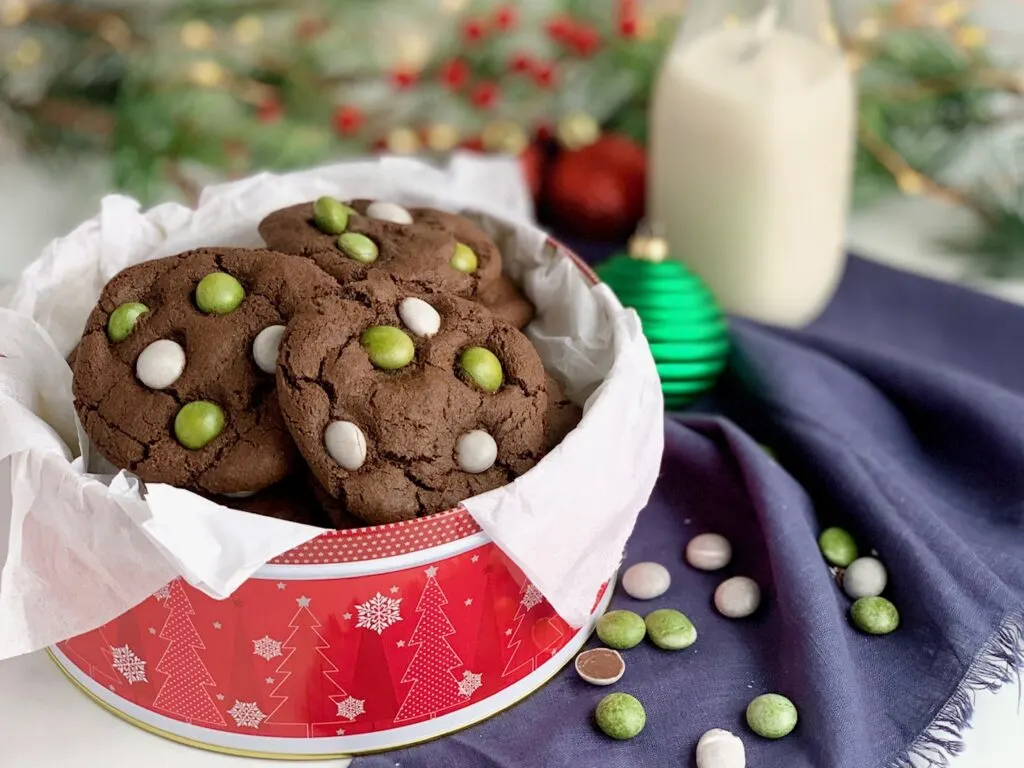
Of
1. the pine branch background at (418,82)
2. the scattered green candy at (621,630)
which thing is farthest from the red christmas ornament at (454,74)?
the scattered green candy at (621,630)

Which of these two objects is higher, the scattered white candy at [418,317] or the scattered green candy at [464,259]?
the scattered white candy at [418,317]

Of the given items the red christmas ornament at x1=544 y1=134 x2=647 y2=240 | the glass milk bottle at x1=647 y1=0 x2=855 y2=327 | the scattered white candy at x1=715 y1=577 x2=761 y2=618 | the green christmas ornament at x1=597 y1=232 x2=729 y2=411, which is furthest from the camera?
the red christmas ornament at x1=544 y1=134 x2=647 y2=240

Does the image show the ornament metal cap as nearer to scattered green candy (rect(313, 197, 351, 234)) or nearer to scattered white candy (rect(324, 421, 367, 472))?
scattered green candy (rect(313, 197, 351, 234))

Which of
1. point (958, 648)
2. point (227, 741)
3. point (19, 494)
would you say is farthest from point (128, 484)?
point (958, 648)

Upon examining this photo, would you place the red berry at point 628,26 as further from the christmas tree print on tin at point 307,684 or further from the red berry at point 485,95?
the christmas tree print on tin at point 307,684

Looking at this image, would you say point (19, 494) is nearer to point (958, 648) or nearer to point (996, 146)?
point (958, 648)

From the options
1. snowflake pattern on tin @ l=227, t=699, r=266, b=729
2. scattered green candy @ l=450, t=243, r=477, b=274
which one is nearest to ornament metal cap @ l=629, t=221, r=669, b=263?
scattered green candy @ l=450, t=243, r=477, b=274

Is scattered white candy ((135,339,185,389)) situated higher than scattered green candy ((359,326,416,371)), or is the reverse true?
scattered green candy ((359,326,416,371))

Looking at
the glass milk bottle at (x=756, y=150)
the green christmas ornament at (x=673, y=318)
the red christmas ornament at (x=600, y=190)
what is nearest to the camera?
the green christmas ornament at (x=673, y=318)
